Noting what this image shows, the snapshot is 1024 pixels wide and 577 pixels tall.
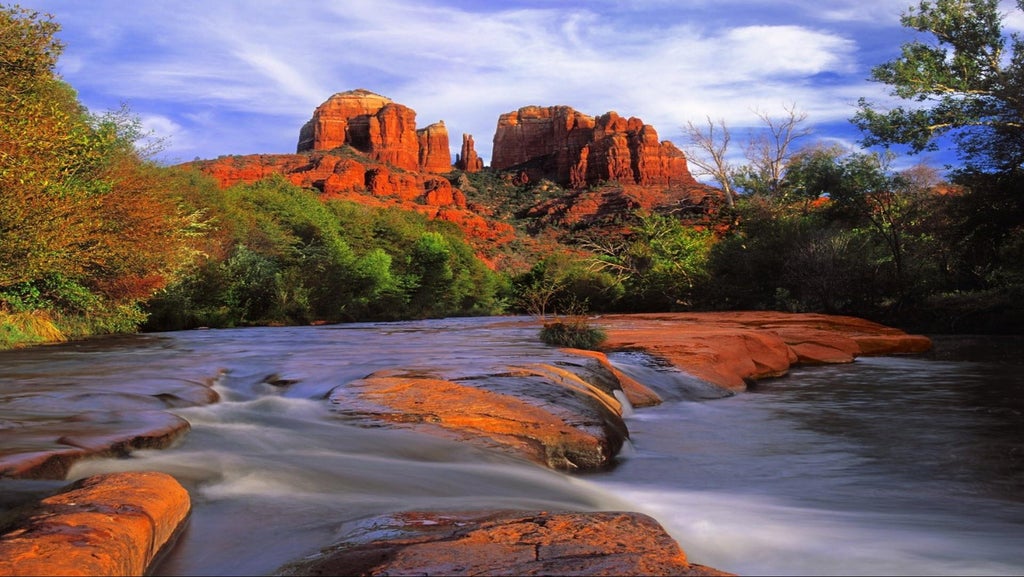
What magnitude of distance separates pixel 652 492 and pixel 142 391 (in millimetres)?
4584

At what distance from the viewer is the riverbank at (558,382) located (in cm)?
491

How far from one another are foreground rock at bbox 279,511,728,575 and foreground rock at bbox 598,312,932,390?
7.07m

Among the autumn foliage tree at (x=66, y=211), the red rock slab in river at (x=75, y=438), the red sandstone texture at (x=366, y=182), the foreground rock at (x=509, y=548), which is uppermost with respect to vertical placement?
the red sandstone texture at (x=366, y=182)

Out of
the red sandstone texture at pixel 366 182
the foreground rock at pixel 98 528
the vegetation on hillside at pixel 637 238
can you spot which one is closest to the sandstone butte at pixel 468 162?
the red sandstone texture at pixel 366 182

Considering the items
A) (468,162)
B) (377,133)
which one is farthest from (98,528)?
(468,162)

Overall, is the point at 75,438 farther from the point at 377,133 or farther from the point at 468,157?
the point at 468,157

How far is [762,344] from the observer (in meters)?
12.3

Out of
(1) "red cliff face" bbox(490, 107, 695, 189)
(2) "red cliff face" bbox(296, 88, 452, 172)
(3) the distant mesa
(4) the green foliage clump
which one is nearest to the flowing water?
(4) the green foliage clump

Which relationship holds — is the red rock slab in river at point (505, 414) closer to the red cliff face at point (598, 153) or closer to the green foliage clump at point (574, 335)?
the green foliage clump at point (574, 335)

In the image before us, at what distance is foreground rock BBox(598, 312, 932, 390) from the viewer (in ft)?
33.6

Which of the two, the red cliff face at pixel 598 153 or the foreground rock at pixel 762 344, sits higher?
the red cliff face at pixel 598 153

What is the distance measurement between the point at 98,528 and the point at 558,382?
4534mm

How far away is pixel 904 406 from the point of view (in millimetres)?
8258

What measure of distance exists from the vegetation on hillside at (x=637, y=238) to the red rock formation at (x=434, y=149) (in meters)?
108
